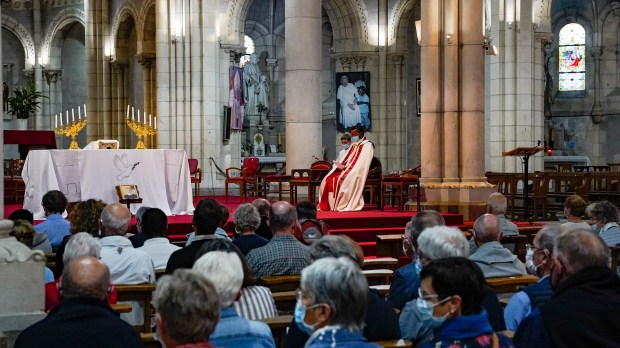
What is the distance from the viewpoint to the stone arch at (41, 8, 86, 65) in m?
30.9

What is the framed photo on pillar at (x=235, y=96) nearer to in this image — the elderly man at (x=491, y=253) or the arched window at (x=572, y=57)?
the arched window at (x=572, y=57)

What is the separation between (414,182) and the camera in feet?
51.5

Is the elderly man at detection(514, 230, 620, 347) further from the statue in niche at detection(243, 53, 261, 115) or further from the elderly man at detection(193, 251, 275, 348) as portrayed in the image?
the statue in niche at detection(243, 53, 261, 115)

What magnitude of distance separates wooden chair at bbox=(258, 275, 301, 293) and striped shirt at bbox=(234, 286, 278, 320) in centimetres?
112

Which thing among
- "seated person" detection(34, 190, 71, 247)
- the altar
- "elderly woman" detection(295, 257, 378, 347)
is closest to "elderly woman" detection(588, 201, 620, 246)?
"seated person" detection(34, 190, 71, 247)

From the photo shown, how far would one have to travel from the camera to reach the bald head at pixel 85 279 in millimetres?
4230

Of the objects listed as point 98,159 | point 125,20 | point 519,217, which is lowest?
point 519,217

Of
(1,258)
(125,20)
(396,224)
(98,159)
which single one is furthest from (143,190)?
(125,20)

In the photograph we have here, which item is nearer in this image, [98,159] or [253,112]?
[98,159]

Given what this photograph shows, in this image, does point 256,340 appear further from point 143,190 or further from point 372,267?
point 143,190

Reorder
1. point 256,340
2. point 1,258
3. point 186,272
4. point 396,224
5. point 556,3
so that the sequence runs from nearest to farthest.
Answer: point 186,272
point 256,340
point 1,258
point 396,224
point 556,3

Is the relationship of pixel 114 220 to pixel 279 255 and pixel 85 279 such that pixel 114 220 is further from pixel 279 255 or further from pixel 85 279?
pixel 85 279

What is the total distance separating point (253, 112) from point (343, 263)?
28921 mm

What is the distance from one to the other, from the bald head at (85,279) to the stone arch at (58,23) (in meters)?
27.4
